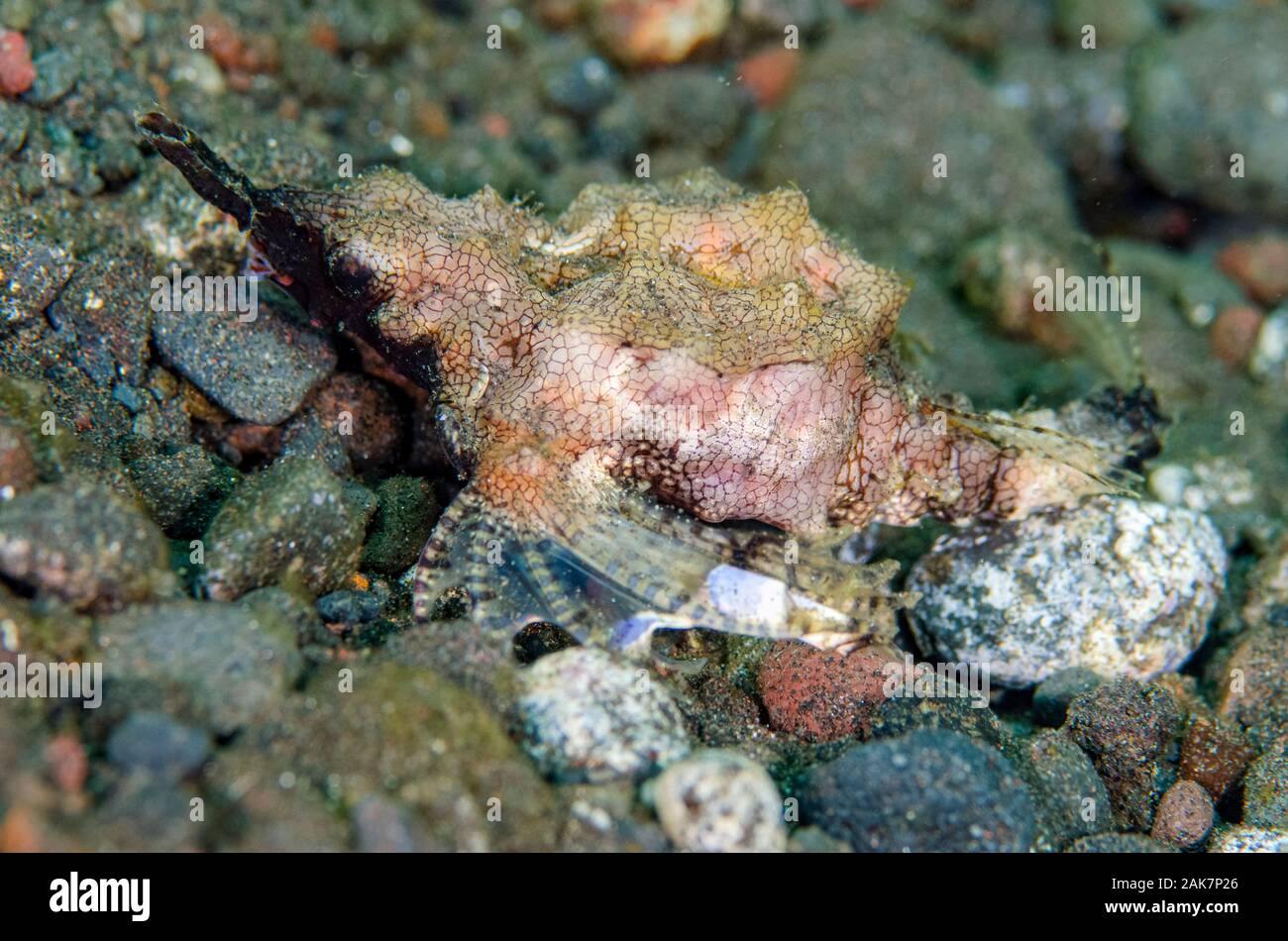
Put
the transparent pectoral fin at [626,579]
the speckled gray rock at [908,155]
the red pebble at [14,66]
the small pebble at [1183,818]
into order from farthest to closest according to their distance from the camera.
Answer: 1. the speckled gray rock at [908,155]
2. the red pebble at [14,66]
3. the small pebble at [1183,818]
4. the transparent pectoral fin at [626,579]

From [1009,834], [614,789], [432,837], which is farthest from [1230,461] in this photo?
[432,837]

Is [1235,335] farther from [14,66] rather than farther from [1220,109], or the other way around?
[14,66]

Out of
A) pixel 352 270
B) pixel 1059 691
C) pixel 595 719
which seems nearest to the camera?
pixel 595 719

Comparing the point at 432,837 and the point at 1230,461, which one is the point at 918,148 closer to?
the point at 1230,461

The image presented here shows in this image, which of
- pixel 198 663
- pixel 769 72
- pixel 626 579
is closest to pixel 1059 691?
pixel 626 579

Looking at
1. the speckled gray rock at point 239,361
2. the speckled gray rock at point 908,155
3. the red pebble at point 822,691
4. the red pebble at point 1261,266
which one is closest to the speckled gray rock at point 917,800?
Result: the red pebble at point 822,691

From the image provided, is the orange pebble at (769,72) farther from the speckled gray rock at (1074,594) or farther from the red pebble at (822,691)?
the red pebble at (822,691)
